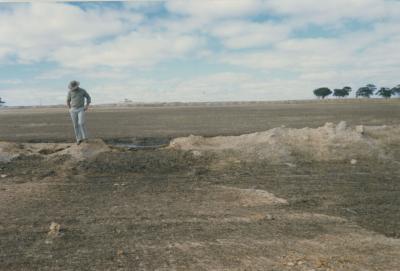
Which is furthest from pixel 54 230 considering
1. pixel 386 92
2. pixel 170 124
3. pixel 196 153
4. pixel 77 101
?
pixel 386 92

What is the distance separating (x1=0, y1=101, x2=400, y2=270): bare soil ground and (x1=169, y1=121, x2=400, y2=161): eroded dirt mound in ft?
0.50

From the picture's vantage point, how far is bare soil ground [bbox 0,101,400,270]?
214 inches

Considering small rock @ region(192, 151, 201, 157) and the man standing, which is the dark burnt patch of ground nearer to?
small rock @ region(192, 151, 201, 157)

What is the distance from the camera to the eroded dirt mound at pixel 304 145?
1275cm

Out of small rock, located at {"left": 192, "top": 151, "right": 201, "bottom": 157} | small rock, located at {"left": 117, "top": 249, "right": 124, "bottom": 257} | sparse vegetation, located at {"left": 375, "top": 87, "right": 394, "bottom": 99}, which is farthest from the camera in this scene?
sparse vegetation, located at {"left": 375, "top": 87, "right": 394, "bottom": 99}

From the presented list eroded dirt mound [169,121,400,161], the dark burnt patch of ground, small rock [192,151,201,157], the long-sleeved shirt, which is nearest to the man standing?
the long-sleeved shirt

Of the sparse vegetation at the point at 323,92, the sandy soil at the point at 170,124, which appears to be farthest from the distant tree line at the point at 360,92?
the sandy soil at the point at 170,124

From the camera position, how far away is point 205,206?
792 centimetres

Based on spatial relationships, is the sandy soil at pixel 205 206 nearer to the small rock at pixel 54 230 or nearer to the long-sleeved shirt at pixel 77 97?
the small rock at pixel 54 230

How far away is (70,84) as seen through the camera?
1402 cm

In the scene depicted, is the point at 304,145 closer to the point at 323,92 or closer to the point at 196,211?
the point at 196,211

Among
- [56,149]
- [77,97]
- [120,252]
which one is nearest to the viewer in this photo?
[120,252]

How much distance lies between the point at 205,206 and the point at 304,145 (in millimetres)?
6343

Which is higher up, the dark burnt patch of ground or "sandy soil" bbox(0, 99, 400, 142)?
"sandy soil" bbox(0, 99, 400, 142)
